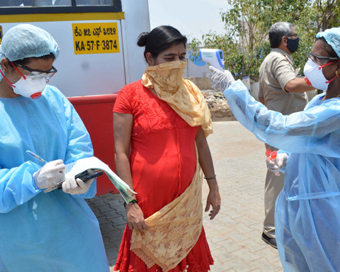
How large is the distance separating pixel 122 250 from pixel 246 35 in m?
A: 11.0

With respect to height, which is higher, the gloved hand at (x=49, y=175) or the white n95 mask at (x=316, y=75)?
the white n95 mask at (x=316, y=75)

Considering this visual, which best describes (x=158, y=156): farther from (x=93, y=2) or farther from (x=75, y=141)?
(x=93, y=2)

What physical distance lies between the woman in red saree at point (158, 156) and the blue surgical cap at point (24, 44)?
56 centimetres

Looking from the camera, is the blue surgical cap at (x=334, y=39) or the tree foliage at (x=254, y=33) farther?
the tree foliage at (x=254, y=33)

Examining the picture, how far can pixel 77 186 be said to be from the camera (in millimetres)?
1579

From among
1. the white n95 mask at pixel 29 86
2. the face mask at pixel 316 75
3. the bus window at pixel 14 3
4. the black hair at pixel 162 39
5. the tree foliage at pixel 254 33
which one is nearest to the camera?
the white n95 mask at pixel 29 86

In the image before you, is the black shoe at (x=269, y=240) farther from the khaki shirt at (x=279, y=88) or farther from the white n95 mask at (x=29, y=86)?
the white n95 mask at (x=29, y=86)

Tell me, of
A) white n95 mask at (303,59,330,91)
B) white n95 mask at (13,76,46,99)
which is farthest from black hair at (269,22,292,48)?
white n95 mask at (13,76,46,99)

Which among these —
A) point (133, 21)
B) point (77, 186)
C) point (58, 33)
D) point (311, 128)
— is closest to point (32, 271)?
point (77, 186)

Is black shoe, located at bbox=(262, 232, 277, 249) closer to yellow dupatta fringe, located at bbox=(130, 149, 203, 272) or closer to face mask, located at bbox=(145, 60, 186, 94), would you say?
yellow dupatta fringe, located at bbox=(130, 149, 203, 272)

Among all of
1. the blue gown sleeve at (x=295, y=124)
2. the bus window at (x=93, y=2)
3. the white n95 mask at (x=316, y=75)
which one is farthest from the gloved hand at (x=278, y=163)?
the bus window at (x=93, y=2)

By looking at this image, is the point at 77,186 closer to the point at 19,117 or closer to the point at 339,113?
the point at 19,117

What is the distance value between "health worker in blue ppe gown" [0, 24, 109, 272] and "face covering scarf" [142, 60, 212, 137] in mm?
584

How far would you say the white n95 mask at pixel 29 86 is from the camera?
1.69m
